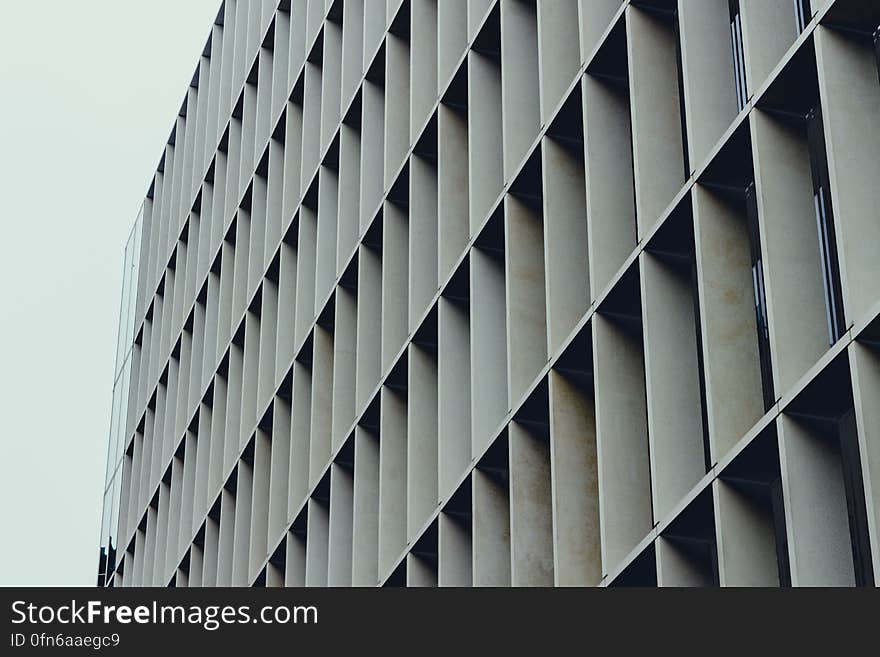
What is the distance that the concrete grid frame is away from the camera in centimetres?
1478

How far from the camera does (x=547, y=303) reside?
2012 centimetres

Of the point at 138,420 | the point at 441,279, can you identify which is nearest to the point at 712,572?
the point at 441,279

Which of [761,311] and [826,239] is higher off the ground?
[761,311]

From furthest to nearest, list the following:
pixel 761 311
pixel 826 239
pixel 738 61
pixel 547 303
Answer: pixel 547 303
pixel 761 311
pixel 738 61
pixel 826 239

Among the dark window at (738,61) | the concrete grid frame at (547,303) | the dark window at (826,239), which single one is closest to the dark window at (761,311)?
the concrete grid frame at (547,303)

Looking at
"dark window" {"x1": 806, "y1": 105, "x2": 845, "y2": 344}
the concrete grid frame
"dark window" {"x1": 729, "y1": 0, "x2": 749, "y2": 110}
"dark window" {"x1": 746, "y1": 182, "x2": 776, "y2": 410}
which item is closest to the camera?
the concrete grid frame

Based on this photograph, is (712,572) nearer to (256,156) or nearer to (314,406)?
(314,406)

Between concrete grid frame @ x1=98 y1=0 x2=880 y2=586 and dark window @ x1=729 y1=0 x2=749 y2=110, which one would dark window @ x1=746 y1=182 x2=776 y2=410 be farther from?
dark window @ x1=729 y1=0 x2=749 y2=110

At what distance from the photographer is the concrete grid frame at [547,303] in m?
14.8

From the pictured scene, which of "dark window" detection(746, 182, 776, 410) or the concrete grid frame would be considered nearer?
the concrete grid frame

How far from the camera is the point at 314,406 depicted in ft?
101

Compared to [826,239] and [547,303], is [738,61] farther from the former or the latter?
[547,303]

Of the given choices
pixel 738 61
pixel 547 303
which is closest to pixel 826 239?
pixel 738 61

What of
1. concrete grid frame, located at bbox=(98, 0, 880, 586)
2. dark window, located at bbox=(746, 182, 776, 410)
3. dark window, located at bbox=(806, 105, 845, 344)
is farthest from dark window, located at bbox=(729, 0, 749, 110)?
dark window, located at bbox=(746, 182, 776, 410)
